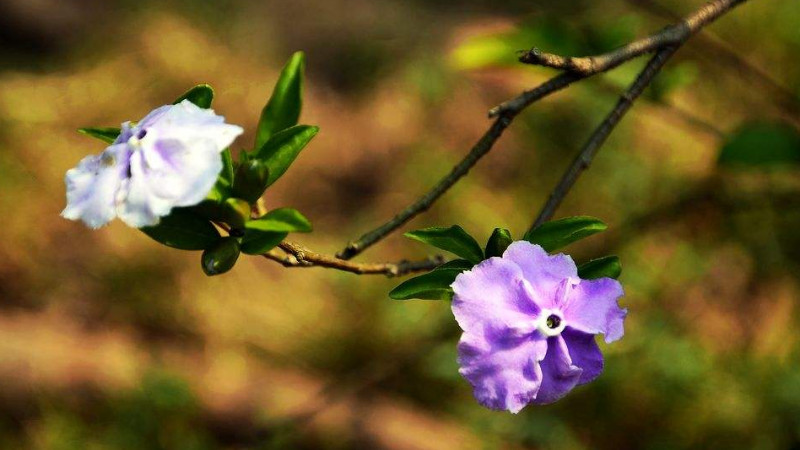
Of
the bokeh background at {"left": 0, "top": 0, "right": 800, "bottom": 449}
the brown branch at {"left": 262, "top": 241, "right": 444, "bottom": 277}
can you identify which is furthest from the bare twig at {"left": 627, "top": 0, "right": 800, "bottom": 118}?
the brown branch at {"left": 262, "top": 241, "right": 444, "bottom": 277}

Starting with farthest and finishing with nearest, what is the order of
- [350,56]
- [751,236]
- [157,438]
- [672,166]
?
1. [350,56]
2. [672,166]
3. [751,236]
4. [157,438]

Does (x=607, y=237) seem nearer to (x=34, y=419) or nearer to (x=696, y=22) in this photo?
(x=696, y=22)

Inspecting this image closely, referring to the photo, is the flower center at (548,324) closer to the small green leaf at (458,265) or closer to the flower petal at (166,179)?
the small green leaf at (458,265)

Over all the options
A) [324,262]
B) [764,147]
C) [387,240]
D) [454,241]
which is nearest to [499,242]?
[454,241]

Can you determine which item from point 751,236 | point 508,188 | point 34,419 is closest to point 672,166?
point 751,236

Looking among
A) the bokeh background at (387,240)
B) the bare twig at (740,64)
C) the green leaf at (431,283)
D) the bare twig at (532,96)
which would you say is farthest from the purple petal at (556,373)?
the bare twig at (740,64)
